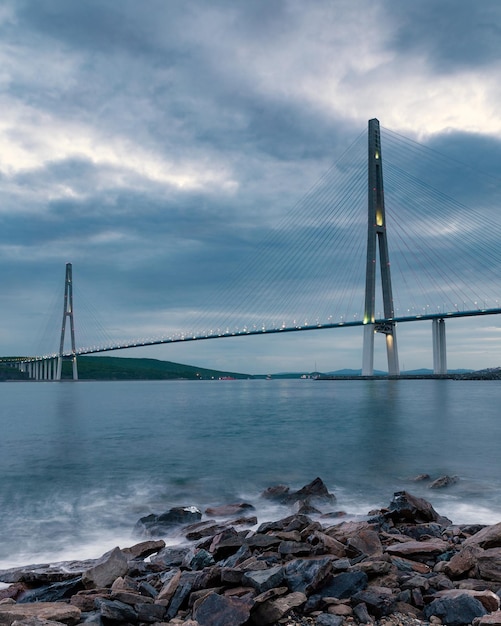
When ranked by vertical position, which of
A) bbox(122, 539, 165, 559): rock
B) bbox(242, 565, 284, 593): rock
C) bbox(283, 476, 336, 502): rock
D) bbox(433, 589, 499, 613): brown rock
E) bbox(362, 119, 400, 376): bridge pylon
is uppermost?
bbox(362, 119, 400, 376): bridge pylon

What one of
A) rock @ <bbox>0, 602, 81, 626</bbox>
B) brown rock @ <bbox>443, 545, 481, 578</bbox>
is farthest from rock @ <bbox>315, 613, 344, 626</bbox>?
rock @ <bbox>0, 602, 81, 626</bbox>

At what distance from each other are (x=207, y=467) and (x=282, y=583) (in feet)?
34.5

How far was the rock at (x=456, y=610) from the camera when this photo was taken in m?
3.66

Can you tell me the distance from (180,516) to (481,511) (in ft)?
17.1

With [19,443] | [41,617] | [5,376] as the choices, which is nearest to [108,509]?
[41,617]

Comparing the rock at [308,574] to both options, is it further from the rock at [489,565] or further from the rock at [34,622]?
the rock at [34,622]

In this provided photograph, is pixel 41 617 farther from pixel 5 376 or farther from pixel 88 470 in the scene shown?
pixel 5 376

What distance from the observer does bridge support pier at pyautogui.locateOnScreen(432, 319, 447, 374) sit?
238 feet

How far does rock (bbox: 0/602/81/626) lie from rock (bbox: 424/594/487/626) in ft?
8.76

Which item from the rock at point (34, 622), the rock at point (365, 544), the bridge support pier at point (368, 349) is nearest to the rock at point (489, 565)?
the rock at point (365, 544)

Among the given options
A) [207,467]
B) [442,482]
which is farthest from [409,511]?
[207,467]

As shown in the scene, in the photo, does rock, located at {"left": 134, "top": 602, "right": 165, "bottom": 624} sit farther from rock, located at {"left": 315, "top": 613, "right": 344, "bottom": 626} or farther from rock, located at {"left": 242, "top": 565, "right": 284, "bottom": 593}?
rock, located at {"left": 315, "top": 613, "right": 344, "bottom": 626}

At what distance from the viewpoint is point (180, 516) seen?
812 centimetres

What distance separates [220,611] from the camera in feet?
12.5
